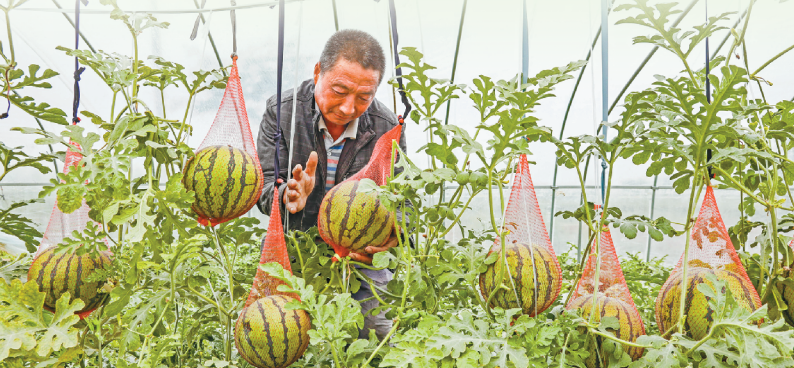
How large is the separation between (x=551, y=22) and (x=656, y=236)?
4262mm

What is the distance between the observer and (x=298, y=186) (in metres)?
1.57

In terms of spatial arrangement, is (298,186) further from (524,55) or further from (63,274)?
(524,55)

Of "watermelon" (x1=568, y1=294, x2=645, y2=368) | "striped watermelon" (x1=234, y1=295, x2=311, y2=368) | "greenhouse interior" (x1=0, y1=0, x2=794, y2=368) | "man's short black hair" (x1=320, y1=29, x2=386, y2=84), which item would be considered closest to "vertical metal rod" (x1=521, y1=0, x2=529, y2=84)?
"greenhouse interior" (x1=0, y1=0, x2=794, y2=368)

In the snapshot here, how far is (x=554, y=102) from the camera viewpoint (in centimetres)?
570

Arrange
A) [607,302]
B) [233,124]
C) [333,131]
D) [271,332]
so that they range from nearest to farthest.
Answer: [271,332], [607,302], [233,124], [333,131]

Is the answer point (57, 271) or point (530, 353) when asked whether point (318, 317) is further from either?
point (57, 271)

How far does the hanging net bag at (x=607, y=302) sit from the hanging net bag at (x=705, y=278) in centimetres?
10

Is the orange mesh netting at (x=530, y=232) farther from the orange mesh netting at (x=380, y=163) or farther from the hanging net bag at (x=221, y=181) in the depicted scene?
the hanging net bag at (x=221, y=181)

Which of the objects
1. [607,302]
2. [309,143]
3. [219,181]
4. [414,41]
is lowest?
[607,302]

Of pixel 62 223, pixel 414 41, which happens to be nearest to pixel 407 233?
pixel 62 223

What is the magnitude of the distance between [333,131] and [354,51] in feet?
1.95

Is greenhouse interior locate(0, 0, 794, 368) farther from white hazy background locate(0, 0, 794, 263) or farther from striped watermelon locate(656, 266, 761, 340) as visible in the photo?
white hazy background locate(0, 0, 794, 263)

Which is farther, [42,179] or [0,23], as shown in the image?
[42,179]

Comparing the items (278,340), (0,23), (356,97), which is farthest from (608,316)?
(0,23)
